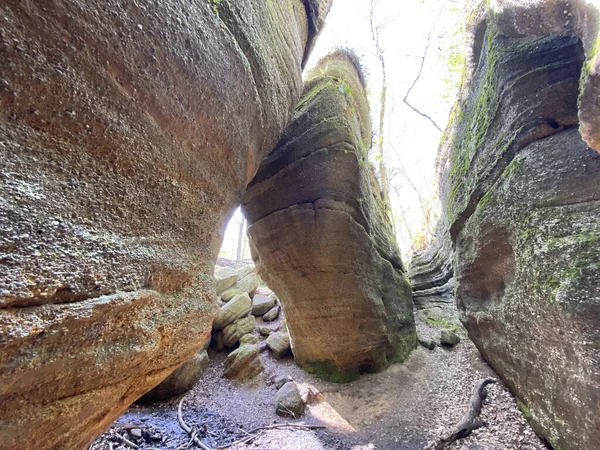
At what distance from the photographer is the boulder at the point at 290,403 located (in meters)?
5.39

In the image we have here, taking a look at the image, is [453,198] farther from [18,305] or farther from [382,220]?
[18,305]

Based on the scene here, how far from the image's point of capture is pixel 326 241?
5.95 metres

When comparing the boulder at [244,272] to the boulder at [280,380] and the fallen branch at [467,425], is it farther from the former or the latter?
the fallen branch at [467,425]

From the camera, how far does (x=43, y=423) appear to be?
1.52m

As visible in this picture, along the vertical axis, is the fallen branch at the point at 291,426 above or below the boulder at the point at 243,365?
below

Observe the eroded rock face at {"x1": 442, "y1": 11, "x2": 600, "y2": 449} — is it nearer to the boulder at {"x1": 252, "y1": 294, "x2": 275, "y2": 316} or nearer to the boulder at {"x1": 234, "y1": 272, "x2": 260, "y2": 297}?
the boulder at {"x1": 252, "y1": 294, "x2": 275, "y2": 316}

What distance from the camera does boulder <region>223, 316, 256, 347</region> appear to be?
8922 millimetres

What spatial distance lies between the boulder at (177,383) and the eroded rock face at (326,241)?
103 inches

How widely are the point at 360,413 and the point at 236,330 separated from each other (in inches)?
198

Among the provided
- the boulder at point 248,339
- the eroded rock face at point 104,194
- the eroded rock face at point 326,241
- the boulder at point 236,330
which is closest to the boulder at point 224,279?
the boulder at point 236,330

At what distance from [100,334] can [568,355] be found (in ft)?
13.9

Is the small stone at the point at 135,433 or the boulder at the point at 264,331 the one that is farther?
the boulder at the point at 264,331

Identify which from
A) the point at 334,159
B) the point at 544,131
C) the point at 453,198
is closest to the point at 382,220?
the point at 453,198

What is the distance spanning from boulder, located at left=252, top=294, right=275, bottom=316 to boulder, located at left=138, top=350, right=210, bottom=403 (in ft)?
11.5
